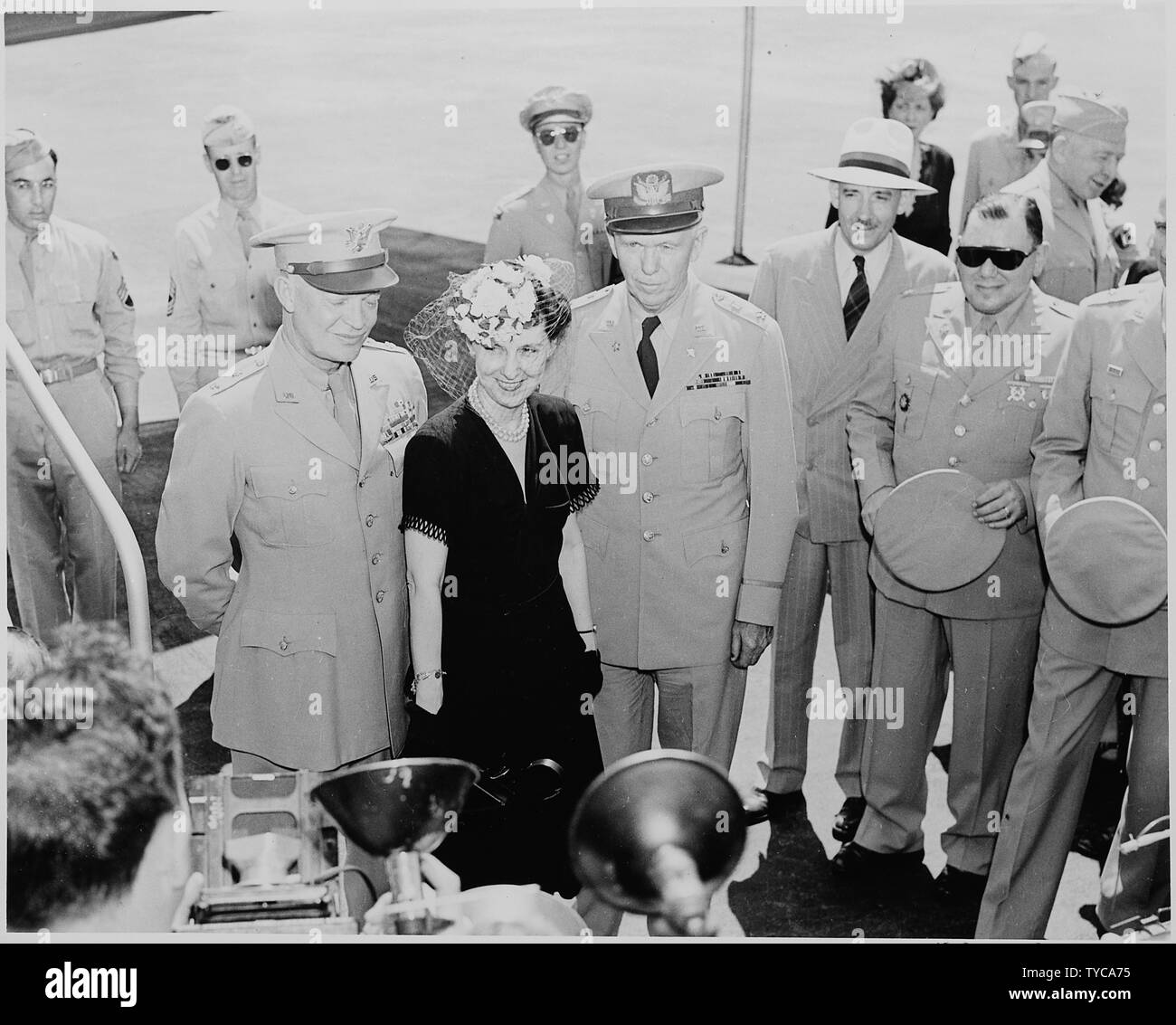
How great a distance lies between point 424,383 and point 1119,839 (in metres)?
1.94

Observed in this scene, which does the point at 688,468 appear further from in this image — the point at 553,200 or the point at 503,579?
the point at 553,200

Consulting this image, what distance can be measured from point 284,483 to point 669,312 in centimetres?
96

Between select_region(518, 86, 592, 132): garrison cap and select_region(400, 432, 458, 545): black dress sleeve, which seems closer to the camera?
select_region(400, 432, 458, 545): black dress sleeve

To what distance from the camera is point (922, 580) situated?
13.4 feet

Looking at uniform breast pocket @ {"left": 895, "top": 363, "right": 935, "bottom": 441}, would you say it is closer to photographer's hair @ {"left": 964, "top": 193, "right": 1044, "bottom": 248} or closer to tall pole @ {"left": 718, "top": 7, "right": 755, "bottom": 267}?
photographer's hair @ {"left": 964, "top": 193, "right": 1044, "bottom": 248}

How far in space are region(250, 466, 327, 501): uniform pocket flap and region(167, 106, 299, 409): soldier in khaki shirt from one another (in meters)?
0.36

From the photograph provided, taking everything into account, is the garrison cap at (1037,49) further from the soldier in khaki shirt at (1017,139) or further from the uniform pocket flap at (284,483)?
the uniform pocket flap at (284,483)

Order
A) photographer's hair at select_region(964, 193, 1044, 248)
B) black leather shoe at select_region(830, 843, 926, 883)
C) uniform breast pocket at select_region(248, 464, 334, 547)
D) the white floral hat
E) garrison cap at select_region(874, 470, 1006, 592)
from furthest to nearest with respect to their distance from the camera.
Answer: black leather shoe at select_region(830, 843, 926, 883) → garrison cap at select_region(874, 470, 1006, 592) → photographer's hair at select_region(964, 193, 1044, 248) → uniform breast pocket at select_region(248, 464, 334, 547) → the white floral hat

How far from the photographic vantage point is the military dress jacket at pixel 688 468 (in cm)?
400

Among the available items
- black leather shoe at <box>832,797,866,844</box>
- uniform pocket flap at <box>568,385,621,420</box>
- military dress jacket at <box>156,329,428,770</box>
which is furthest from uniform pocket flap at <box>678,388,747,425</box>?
black leather shoe at <box>832,797,866,844</box>

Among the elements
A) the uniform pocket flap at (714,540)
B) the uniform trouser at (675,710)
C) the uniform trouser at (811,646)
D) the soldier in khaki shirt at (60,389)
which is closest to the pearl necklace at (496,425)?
the uniform pocket flap at (714,540)

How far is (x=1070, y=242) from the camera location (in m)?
4.09

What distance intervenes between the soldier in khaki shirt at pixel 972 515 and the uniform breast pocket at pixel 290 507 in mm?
A: 1267

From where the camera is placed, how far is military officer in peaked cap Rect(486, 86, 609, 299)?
13.4 ft
